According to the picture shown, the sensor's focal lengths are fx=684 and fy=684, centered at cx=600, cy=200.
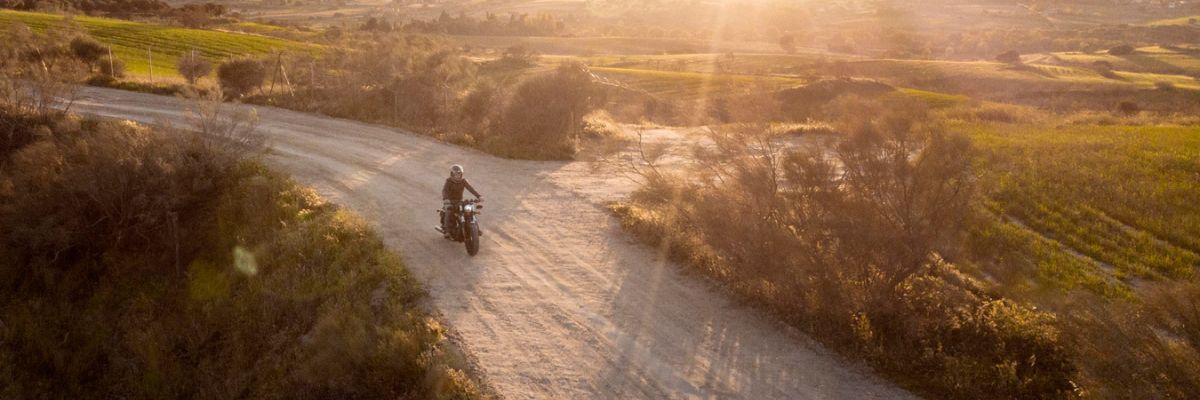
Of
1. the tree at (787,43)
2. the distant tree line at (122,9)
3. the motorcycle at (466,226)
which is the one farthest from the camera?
the tree at (787,43)

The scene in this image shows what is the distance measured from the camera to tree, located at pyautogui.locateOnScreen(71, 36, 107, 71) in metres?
31.0

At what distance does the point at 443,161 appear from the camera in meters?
19.7

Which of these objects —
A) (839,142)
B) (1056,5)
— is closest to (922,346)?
(839,142)

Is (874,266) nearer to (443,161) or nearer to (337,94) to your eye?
Result: (443,161)

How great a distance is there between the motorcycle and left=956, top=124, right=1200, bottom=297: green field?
353 inches

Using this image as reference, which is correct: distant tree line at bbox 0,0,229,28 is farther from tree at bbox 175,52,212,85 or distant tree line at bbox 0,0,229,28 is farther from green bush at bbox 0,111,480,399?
green bush at bbox 0,111,480,399

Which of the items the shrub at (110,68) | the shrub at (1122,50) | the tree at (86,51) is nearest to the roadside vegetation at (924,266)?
the shrub at (110,68)

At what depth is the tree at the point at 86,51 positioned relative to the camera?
3100 cm

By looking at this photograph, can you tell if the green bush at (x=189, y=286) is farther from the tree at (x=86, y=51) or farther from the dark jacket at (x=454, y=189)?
the tree at (x=86, y=51)

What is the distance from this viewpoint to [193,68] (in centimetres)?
3152

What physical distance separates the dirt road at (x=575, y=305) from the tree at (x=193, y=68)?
17361mm

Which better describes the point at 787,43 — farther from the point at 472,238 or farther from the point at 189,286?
the point at 189,286

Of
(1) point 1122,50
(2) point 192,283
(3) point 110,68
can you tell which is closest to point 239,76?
(3) point 110,68

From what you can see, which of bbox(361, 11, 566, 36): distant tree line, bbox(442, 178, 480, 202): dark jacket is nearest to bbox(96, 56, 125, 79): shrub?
bbox(442, 178, 480, 202): dark jacket
